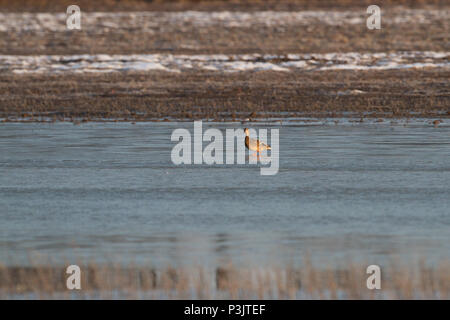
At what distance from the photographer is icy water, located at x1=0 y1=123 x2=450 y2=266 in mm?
10242

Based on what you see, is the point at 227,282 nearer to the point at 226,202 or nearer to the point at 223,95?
the point at 226,202

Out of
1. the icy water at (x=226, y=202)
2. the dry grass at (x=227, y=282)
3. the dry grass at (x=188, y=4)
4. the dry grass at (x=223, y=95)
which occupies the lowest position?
the dry grass at (x=227, y=282)

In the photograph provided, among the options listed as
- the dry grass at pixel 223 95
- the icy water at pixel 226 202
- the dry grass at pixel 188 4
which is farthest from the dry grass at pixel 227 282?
the dry grass at pixel 188 4

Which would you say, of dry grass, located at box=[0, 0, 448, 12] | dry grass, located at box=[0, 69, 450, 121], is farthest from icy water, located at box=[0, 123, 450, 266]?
dry grass, located at box=[0, 0, 448, 12]

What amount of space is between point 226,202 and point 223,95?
15506 mm

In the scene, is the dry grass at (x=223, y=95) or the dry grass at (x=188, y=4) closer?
the dry grass at (x=223, y=95)

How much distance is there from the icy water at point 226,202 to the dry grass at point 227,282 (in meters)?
0.38

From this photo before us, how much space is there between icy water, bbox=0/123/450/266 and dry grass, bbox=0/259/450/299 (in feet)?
1.24

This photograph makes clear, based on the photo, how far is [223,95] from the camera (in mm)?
28219

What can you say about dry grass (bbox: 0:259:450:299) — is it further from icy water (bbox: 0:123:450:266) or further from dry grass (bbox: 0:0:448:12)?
dry grass (bbox: 0:0:448:12)

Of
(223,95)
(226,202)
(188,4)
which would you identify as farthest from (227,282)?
(188,4)

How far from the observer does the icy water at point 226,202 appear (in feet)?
33.6

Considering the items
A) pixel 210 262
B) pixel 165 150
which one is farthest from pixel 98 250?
pixel 165 150

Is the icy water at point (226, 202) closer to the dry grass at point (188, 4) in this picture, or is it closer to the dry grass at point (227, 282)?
the dry grass at point (227, 282)
